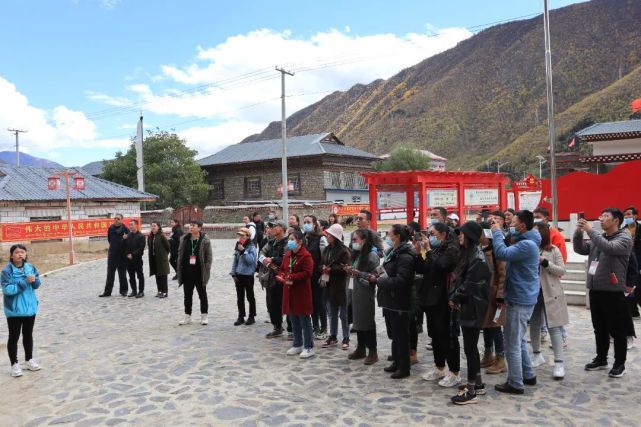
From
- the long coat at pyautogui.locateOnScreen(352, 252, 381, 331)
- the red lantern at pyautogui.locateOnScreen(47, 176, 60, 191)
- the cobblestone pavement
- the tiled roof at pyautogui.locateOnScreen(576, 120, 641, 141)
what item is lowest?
the cobblestone pavement

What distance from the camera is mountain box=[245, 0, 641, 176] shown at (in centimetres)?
9194

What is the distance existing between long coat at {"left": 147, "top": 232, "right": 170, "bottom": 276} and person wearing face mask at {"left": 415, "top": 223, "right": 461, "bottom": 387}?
24.4 ft

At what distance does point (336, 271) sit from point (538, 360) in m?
2.65

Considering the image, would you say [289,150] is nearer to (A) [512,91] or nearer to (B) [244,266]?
(B) [244,266]

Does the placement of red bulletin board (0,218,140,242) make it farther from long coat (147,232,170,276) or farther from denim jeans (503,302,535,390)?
denim jeans (503,302,535,390)

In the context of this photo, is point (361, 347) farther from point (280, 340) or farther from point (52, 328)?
point (52, 328)

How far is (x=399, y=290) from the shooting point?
538cm

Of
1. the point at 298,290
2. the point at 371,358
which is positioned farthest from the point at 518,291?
the point at 298,290

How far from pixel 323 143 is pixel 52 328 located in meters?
36.0

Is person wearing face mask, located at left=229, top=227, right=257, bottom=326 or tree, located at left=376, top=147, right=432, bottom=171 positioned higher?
tree, located at left=376, top=147, right=432, bottom=171

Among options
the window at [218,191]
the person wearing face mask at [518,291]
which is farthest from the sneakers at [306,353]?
the window at [218,191]

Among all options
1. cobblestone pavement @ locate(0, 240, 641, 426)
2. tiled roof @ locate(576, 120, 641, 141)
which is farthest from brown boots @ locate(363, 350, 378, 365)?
tiled roof @ locate(576, 120, 641, 141)

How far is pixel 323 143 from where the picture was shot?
43281 mm

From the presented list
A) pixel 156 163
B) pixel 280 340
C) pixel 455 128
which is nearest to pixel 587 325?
pixel 280 340
